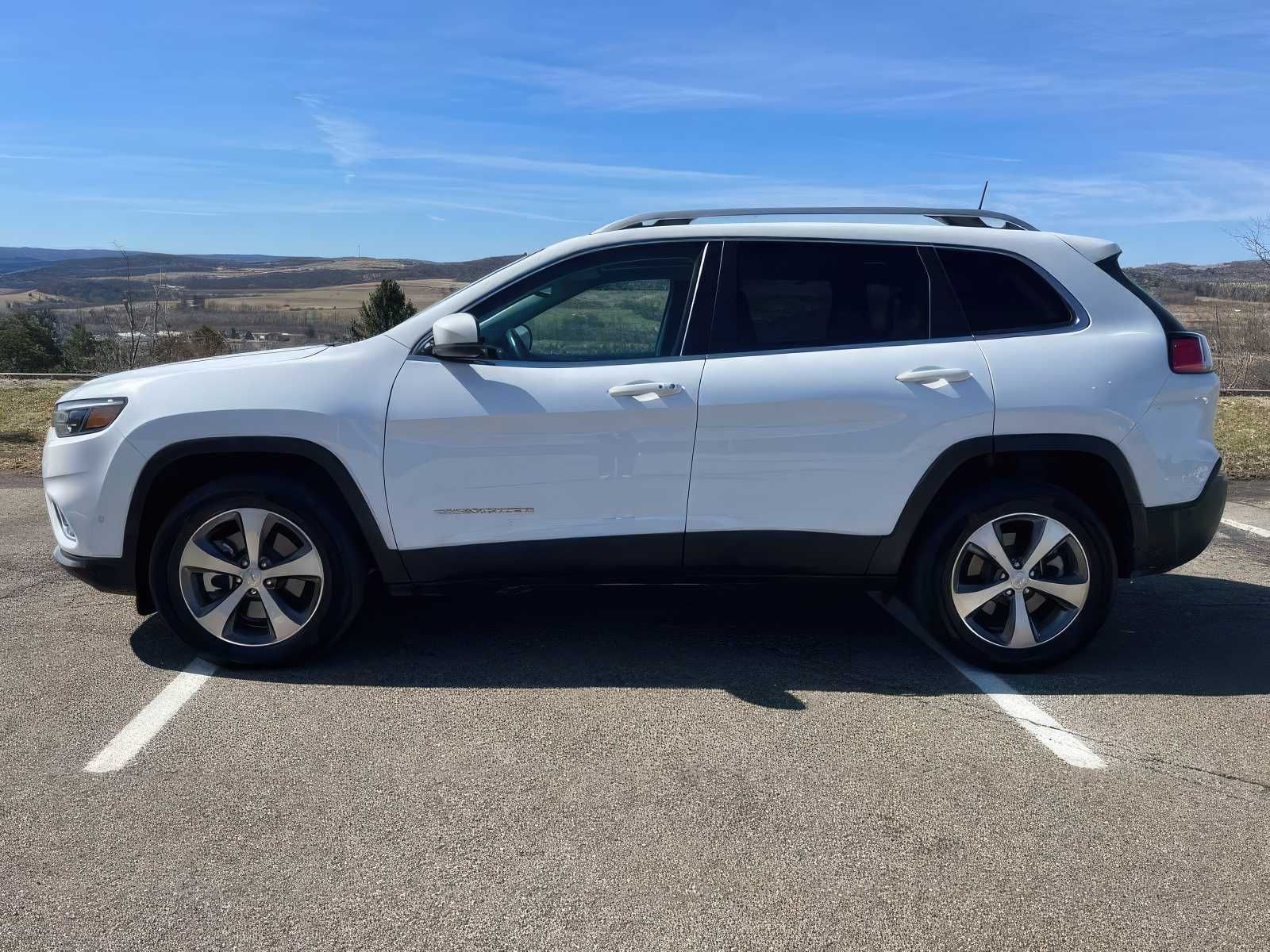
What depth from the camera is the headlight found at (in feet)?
14.3

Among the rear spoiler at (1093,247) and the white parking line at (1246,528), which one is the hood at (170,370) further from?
the white parking line at (1246,528)

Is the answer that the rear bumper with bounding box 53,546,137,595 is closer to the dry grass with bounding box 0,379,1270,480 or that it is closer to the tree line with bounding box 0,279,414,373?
the tree line with bounding box 0,279,414,373

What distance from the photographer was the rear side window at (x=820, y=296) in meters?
4.38

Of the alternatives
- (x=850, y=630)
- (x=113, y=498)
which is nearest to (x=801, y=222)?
(x=850, y=630)

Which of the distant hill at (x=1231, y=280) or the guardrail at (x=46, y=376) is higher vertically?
the distant hill at (x=1231, y=280)

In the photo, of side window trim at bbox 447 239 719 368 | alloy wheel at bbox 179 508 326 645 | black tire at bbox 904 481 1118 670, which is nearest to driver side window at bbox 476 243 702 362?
side window trim at bbox 447 239 719 368

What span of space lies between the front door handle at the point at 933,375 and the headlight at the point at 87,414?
3169mm

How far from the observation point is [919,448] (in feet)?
14.1

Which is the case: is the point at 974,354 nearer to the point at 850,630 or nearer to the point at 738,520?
the point at 738,520

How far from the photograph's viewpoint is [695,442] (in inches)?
167

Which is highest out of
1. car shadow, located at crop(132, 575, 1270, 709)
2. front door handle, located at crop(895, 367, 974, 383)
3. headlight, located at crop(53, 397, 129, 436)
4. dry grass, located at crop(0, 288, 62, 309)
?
front door handle, located at crop(895, 367, 974, 383)

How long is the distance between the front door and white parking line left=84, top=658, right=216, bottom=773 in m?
1.00

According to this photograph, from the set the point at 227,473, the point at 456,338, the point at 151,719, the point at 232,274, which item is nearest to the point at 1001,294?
the point at 456,338

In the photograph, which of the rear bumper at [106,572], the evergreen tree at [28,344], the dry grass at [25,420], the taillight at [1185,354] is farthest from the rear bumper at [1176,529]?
the evergreen tree at [28,344]
